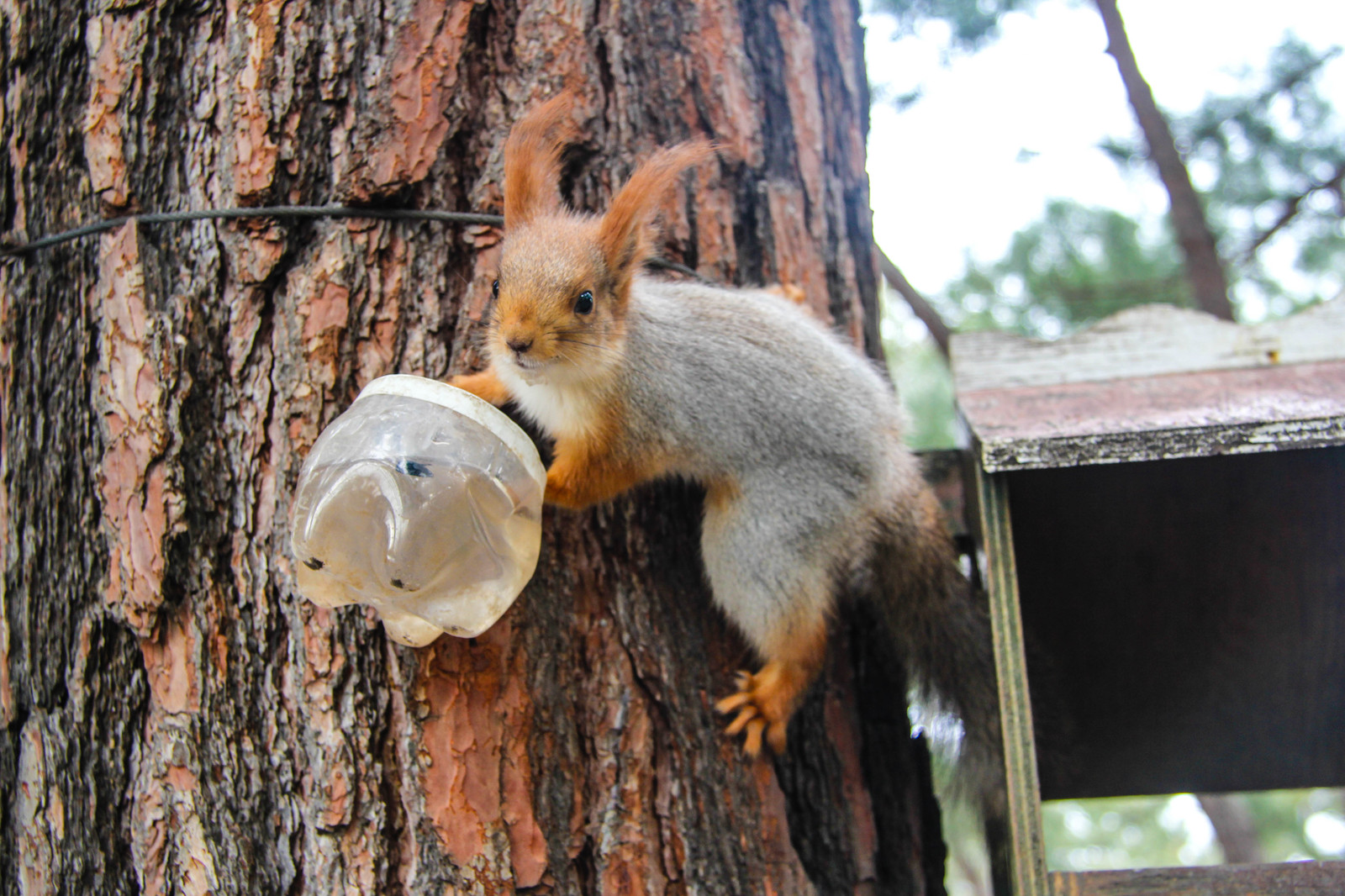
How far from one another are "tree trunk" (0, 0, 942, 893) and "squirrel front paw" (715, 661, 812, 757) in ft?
0.12

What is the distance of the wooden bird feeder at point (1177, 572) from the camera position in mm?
1928

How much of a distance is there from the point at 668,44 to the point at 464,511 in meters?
0.96

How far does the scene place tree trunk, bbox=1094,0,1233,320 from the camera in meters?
3.44

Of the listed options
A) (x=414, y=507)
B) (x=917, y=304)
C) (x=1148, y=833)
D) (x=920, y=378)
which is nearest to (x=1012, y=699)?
(x=414, y=507)

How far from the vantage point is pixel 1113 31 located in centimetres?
343

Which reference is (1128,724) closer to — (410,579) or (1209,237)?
(410,579)

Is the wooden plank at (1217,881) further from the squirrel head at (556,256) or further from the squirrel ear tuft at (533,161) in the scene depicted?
the squirrel ear tuft at (533,161)

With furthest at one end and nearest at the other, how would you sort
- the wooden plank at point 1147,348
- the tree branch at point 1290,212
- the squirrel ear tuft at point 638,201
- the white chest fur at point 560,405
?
the tree branch at point 1290,212
the wooden plank at point 1147,348
the white chest fur at point 560,405
the squirrel ear tuft at point 638,201

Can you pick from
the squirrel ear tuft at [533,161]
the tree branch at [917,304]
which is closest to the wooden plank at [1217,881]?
the squirrel ear tuft at [533,161]

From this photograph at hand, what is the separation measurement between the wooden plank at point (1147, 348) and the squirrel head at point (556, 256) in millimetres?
923

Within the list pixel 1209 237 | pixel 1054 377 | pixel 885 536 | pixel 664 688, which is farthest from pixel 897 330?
pixel 664 688

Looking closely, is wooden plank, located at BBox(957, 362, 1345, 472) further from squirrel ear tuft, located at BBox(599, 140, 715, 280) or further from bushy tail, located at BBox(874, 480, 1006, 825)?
squirrel ear tuft, located at BBox(599, 140, 715, 280)

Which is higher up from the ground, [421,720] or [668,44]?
[668,44]

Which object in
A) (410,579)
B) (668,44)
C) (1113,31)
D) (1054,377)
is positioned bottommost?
(410,579)
